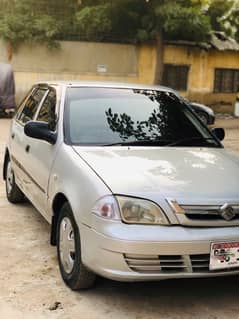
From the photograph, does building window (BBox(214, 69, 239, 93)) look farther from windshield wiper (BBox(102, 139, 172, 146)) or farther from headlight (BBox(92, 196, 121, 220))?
headlight (BBox(92, 196, 121, 220))

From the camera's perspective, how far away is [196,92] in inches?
875

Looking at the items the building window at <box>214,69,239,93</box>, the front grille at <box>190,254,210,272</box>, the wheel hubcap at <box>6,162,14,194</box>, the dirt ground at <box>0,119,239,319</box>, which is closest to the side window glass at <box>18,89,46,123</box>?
the wheel hubcap at <box>6,162,14,194</box>

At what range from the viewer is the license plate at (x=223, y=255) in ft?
11.4

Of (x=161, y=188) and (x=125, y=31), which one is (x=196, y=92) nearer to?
(x=125, y=31)

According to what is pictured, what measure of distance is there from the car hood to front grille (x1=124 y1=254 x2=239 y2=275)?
384mm

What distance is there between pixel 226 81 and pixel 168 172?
1990 centimetres

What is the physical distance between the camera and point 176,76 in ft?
71.4

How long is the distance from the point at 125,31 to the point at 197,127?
16.3m

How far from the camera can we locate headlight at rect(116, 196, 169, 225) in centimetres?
346

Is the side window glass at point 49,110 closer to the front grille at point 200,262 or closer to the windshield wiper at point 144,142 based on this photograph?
the windshield wiper at point 144,142

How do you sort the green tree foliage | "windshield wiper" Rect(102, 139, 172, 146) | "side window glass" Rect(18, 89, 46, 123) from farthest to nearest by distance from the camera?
the green tree foliage < "side window glass" Rect(18, 89, 46, 123) < "windshield wiper" Rect(102, 139, 172, 146)

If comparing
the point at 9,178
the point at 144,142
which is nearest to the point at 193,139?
the point at 144,142

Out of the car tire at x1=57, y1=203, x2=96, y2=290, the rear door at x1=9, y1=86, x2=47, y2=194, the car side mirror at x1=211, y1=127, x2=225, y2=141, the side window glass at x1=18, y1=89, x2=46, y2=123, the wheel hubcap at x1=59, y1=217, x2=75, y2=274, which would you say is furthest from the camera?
the side window glass at x1=18, y1=89, x2=46, y2=123

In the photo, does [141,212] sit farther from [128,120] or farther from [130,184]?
[128,120]
